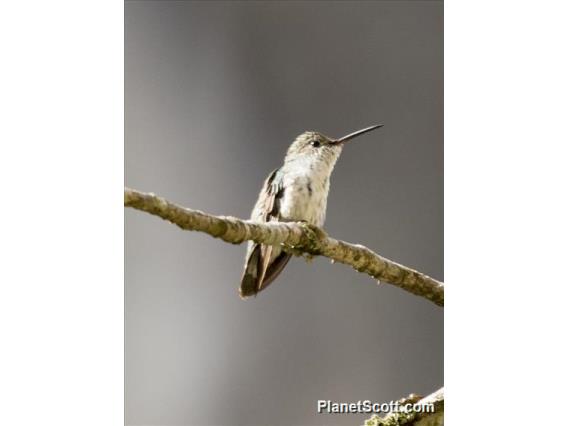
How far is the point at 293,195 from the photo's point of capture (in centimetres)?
→ 334

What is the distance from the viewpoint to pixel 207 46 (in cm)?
306

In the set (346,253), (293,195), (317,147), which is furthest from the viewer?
(293,195)

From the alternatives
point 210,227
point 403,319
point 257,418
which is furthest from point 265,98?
point 257,418

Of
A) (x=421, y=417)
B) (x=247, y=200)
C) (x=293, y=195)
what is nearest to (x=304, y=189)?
(x=293, y=195)

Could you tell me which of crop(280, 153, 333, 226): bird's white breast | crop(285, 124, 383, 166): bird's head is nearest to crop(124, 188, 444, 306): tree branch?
crop(280, 153, 333, 226): bird's white breast

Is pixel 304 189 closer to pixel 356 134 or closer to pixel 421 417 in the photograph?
pixel 356 134

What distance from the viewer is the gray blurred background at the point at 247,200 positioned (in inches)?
116

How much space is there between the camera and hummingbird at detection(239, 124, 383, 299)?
10.1 ft

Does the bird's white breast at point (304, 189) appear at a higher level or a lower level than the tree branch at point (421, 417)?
higher

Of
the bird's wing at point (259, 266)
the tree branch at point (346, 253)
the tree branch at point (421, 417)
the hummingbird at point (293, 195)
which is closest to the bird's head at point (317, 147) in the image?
the hummingbird at point (293, 195)

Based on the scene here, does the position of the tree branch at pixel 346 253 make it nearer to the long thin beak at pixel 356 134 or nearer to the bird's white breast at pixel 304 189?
the bird's white breast at pixel 304 189

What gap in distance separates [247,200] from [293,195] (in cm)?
30

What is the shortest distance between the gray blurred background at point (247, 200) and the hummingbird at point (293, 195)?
0.18ft
